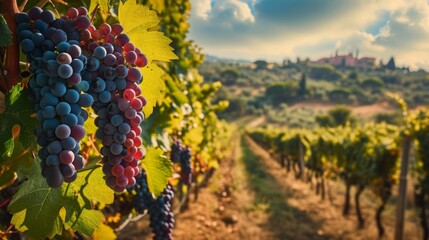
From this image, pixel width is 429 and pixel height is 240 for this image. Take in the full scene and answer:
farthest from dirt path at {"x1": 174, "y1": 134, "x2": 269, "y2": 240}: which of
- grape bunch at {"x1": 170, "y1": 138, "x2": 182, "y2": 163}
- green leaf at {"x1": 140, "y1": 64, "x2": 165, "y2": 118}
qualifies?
green leaf at {"x1": 140, "y1": 64, "x2": 165, "y2": 118}

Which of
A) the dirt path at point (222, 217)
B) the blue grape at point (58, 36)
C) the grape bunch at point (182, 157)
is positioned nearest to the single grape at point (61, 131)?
the blue grape at point (58, 36)

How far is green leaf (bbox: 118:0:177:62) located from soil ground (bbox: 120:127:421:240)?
690cm

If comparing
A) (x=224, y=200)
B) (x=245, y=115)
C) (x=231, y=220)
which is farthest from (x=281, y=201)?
(x=245, y=115)

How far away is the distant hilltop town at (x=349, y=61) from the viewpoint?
132975mm

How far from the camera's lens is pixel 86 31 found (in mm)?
991

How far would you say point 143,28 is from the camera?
3.84 ft

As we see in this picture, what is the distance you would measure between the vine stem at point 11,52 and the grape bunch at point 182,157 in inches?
111

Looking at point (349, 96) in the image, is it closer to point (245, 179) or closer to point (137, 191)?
point (245, 179)

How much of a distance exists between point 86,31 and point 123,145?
13.1 inches

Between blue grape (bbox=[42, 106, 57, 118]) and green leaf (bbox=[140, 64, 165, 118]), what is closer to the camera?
blue grape (bbox=[42, 106, 57, 118])

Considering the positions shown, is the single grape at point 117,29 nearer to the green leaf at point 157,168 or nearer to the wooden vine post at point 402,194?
the green leaf at point 157,168

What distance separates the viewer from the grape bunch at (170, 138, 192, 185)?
3.83m

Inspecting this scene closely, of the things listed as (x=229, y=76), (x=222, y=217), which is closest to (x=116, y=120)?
(x=222, y=217)

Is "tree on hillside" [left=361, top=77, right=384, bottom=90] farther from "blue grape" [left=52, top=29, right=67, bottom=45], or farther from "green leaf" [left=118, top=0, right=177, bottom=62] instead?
"blue grape" [left=52, top=29, right=67, bottom=45]
